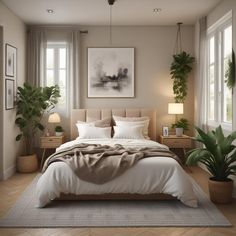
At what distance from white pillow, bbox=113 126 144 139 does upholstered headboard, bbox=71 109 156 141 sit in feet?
2.05

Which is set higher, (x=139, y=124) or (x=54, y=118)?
(x=54, y=118)

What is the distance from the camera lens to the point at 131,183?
13.6 feet

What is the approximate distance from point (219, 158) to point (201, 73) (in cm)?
265

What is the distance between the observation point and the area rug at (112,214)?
3541 mm

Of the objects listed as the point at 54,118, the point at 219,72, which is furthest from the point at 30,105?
the point at 219,72

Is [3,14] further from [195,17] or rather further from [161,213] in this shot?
[161,213]

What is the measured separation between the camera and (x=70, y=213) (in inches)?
152

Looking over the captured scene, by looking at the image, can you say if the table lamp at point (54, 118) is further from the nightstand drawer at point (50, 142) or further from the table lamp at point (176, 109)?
the table lamp at point (176, 109)

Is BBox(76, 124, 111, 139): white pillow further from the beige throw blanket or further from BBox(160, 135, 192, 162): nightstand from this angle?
the beige throw blanket

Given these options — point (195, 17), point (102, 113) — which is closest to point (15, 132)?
point (102, 113)

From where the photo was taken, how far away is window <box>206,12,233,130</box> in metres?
5.34

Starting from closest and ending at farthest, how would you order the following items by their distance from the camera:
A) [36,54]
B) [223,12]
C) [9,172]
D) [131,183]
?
1. [131,183]
2. [223,12]
3. [9,172]
4. [36,54]

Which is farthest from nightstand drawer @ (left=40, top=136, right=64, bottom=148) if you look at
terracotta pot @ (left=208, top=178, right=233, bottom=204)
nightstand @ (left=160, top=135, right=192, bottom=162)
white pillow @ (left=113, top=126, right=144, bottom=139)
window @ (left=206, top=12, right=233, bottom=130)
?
terracotta pot @ (left=208, top=178, right=233, bottom=204)

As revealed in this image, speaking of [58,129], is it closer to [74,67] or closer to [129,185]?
[74,67]
